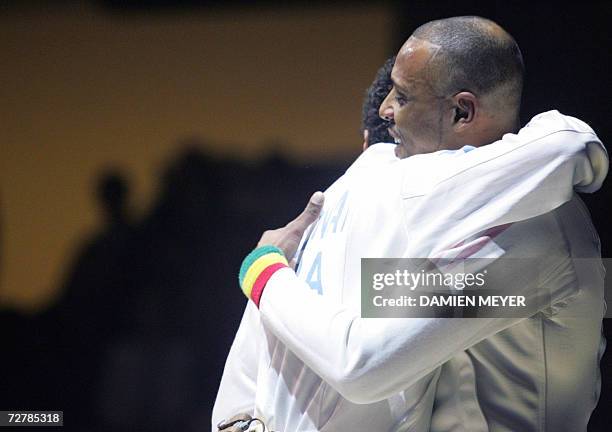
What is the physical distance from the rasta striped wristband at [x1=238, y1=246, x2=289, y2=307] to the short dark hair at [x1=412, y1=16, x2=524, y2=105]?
42cm

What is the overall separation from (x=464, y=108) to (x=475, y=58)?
0.09 metres

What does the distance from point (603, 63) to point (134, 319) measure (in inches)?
49.6

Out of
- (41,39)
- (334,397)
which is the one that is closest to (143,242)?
(41,39)

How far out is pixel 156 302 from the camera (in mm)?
2748

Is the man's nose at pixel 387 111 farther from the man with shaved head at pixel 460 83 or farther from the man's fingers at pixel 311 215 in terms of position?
the man's fingers at pixel 311 215

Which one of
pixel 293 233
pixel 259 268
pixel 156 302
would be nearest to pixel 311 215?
pixel 293 233

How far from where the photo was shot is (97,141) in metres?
2.77

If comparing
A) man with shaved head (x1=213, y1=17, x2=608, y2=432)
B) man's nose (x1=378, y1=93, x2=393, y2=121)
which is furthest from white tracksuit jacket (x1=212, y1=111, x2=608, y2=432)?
man's nose (x1=378, y1=93, x2=393, y2=121)

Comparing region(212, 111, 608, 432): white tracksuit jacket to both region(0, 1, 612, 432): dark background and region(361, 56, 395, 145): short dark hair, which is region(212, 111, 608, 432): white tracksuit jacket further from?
region(0, 1, 612, 432): dark background

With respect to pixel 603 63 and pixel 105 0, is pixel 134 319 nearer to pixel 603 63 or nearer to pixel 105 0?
pixel 105 0

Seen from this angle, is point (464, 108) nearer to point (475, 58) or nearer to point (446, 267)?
point (475, 58)

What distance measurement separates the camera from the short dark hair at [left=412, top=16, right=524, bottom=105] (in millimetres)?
1937

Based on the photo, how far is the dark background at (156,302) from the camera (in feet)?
8.90

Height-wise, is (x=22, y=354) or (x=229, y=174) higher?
(x=229, y=174)
